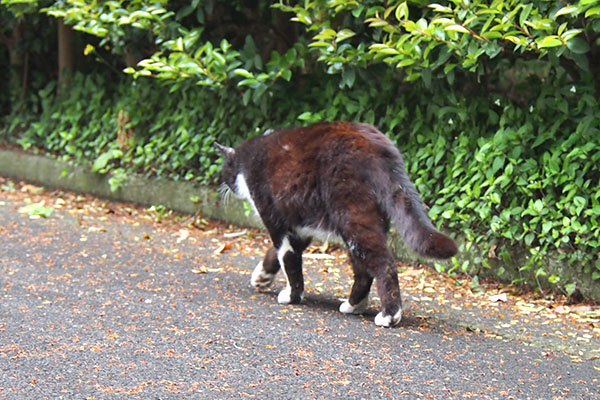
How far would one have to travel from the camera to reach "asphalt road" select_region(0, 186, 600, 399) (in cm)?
405

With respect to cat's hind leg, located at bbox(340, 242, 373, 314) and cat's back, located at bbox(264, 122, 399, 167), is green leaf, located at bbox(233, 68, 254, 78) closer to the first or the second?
cat's back, located at bbox(264, 122, 399, 167)

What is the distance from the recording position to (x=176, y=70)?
25.0 ft

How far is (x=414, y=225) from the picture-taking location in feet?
16.4

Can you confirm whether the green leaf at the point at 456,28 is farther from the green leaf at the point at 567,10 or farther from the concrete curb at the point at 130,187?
the concrete curb at the point at 130,187

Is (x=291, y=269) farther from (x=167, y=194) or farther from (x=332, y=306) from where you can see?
(x=167, y=194)

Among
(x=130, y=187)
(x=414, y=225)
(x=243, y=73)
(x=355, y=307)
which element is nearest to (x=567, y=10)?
(x=414, y=225)

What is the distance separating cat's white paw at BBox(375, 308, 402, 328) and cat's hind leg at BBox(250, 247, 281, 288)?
1.03 metres

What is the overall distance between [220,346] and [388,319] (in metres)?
1.09

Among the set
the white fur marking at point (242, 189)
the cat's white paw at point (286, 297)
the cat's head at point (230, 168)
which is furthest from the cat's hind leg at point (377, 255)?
the cat's head at point (230, 168)

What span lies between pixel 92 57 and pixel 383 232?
7255mm

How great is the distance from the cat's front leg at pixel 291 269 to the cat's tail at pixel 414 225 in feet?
2.68

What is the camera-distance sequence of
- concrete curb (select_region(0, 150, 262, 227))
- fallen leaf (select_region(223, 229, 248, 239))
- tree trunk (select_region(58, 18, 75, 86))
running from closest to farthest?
1. fallen leaf (select_region(223, 229, 248, 239))
2. concrete curb (select_region(0, 150, 262, 227))
3. tree trunk (select_region(58, 18, 75, 86))

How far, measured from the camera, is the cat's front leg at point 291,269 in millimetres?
5652

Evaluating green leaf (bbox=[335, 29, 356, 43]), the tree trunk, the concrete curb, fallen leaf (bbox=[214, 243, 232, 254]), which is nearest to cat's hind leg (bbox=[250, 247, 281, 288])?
fallen leaf (bbox=[214, 243, 232, 254])
